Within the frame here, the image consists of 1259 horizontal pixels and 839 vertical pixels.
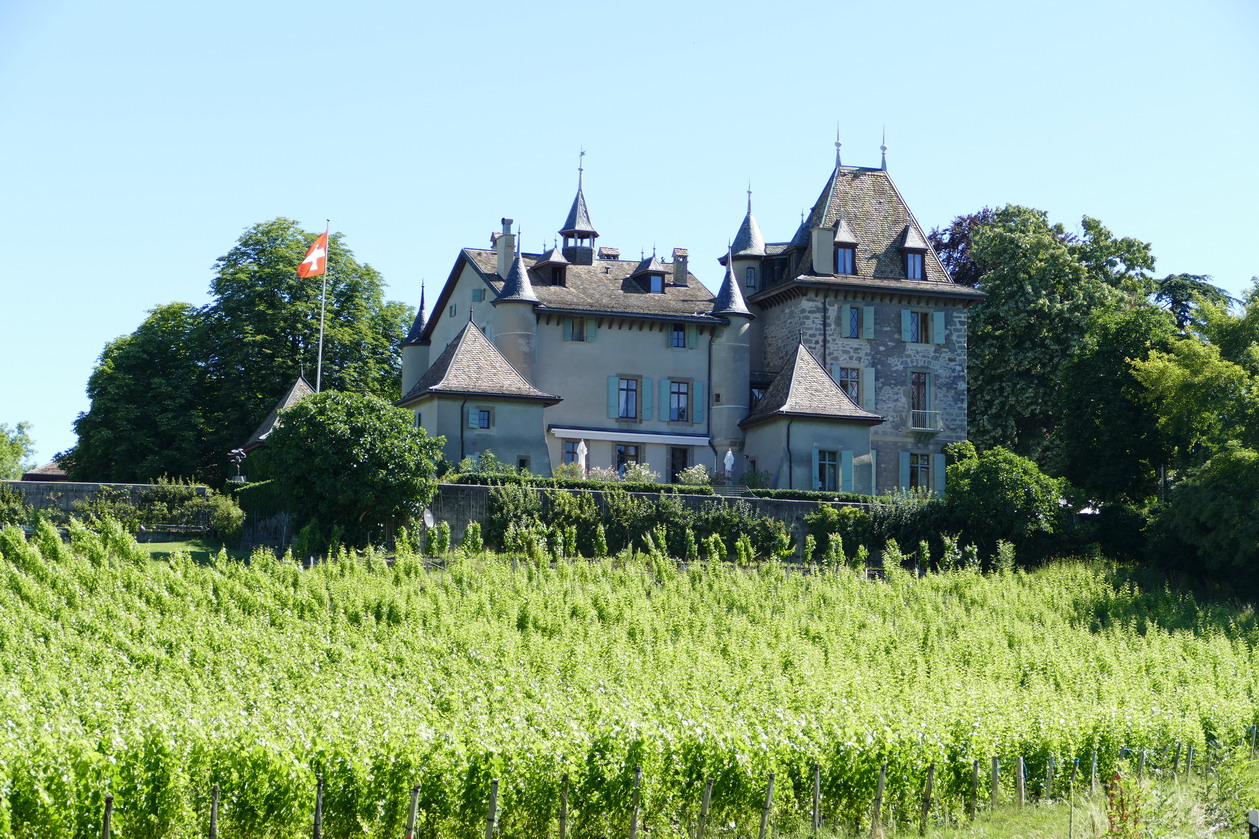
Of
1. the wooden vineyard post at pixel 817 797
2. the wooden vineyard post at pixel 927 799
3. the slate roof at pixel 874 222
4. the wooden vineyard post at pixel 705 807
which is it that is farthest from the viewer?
Result: the slate roof at pixel 874 222

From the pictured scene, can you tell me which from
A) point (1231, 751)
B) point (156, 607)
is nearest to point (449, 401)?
point (156, 607)

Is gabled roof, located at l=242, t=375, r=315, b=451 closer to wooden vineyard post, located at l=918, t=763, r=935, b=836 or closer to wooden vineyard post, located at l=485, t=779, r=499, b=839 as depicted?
wooden vineyard post, located at l=918, t=763, r=935, b=836

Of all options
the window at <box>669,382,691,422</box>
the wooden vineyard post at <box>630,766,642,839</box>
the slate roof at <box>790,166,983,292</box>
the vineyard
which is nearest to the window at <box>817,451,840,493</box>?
the window at <box>669,382,691,422</box>

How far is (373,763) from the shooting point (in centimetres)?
1553

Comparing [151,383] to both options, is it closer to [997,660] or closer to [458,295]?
[458,295]

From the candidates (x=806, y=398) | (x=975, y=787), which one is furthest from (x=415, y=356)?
(x=975, y=787)

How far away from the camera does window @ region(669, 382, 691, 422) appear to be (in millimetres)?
50312

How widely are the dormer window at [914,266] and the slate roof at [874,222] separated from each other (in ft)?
0.51

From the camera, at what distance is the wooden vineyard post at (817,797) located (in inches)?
667

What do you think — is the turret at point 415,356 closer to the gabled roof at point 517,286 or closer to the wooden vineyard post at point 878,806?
the gabled roof at point 517,286

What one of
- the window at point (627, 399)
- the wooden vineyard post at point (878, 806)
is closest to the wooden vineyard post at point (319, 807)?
the wooden vineyard post at point (878, 806)

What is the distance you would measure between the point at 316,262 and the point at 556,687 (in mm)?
33322

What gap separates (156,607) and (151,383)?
2983 cm

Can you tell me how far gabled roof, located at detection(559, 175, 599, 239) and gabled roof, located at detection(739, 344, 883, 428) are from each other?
30.6 feet
